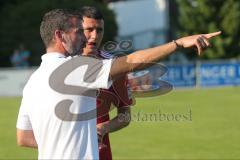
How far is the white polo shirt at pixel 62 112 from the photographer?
454cm

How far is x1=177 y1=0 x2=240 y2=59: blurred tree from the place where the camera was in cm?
4334

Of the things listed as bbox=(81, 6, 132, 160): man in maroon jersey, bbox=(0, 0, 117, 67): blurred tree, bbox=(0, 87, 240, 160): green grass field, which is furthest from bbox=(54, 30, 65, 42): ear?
bbox=(0, 0, 117, 67): blurred tree

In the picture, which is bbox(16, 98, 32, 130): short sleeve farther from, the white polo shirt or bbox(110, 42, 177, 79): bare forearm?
bbox(110, 42, 177, 79): bare forearm

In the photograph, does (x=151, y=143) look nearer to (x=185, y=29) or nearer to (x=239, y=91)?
(x=239, y=91)

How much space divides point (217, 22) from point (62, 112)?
40.3 metres

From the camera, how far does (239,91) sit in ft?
94.4

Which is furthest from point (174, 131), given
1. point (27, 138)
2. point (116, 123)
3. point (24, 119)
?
point (24, 119)

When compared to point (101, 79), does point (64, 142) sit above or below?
below

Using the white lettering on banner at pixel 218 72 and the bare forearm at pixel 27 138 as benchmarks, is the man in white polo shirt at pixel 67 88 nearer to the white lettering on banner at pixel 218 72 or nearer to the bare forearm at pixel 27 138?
the bare forearm at pixel 27 138

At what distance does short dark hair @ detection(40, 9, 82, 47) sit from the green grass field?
27.0ft

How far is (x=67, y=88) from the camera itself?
4.57 metres

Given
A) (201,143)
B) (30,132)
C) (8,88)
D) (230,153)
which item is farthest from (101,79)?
(8,88)

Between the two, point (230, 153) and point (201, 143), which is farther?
point (201, 143)

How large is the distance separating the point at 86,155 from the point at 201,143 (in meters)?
10.0
